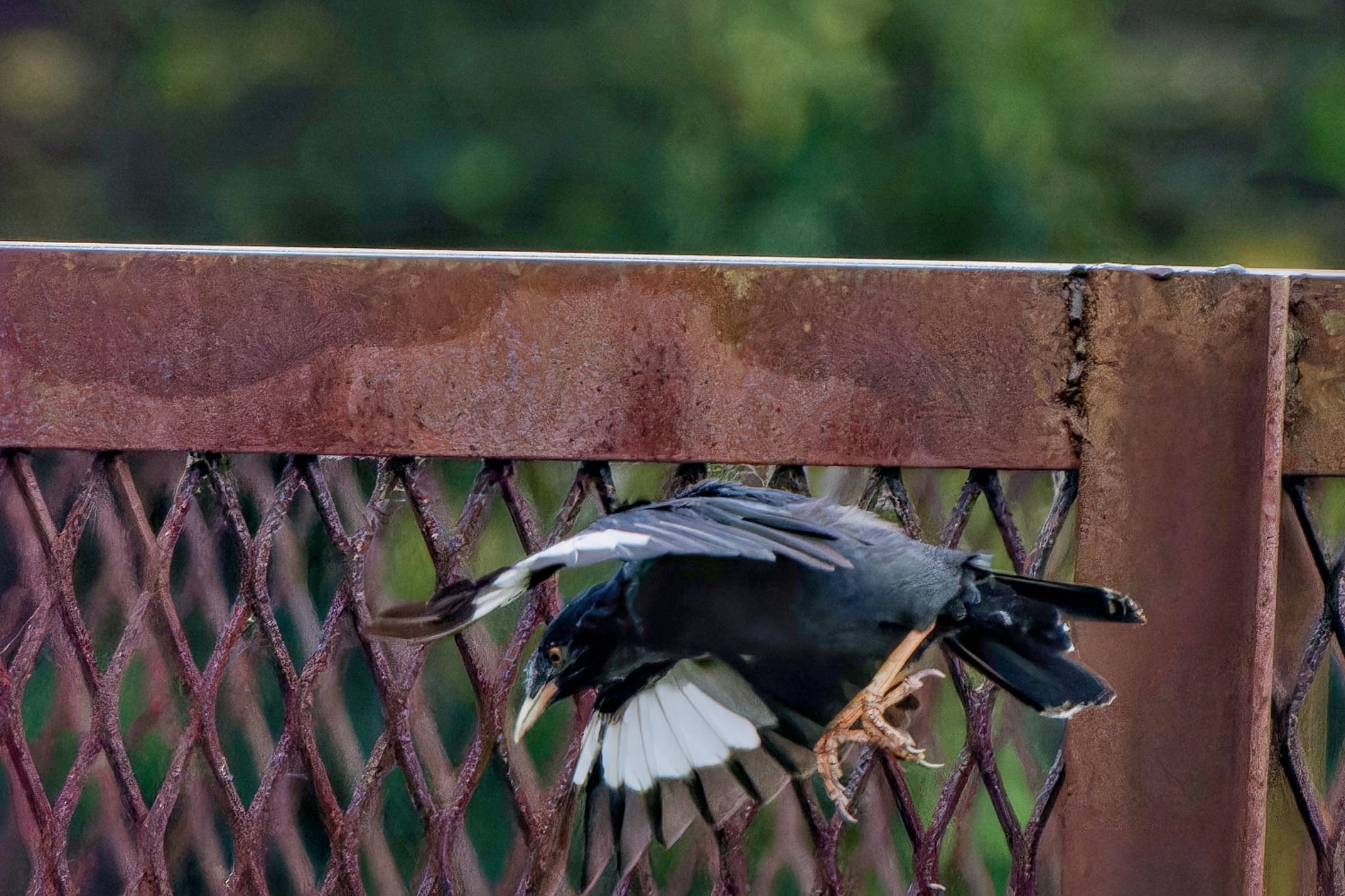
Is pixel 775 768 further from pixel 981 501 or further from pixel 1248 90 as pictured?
pixel 1248 90

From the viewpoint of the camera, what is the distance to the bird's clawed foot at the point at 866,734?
1.47 meters

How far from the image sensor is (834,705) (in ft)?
5.30

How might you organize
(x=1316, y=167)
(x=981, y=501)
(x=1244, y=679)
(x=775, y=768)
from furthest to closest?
1. (x=1316, y=167)
2. (x=981, y=501)
3. (x=775, y=768)
4. (x=1244, y=679)

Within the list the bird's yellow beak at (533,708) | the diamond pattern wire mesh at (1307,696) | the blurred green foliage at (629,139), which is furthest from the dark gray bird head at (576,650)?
the blurred green foliage at (629,139)

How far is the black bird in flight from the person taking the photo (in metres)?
1.46

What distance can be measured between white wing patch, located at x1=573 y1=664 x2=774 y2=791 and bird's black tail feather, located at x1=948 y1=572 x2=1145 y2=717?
10.6 inches

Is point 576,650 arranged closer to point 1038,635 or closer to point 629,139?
point 1038,635

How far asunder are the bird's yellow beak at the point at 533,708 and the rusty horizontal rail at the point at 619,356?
267 mm

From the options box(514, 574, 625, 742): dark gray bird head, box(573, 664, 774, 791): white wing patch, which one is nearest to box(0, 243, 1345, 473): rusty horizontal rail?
box(514, 574, 625, 742): dark gray bird head

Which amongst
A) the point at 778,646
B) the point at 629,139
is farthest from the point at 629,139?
the point at 778,646

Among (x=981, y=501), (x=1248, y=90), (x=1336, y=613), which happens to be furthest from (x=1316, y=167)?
(x=1336, y=613)

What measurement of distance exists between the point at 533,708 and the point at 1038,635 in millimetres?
525

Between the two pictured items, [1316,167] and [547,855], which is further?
[1316,167]

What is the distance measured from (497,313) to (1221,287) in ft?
2.34
